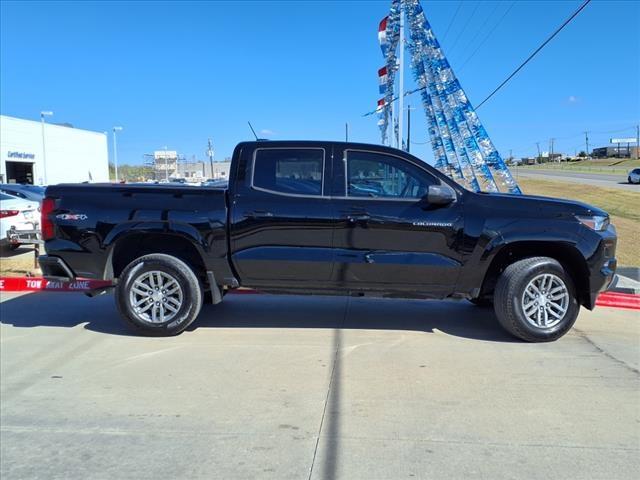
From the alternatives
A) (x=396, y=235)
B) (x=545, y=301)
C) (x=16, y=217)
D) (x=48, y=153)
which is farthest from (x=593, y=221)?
(x=48, y=153)

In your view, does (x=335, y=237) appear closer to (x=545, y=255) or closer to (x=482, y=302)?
(x=545, y=255)

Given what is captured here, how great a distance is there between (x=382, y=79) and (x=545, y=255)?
23092mm

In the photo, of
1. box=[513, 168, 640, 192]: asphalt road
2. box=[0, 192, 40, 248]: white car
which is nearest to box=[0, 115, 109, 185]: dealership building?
box=[0, 192, 40, 248]: white car

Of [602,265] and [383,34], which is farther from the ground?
[383,34]

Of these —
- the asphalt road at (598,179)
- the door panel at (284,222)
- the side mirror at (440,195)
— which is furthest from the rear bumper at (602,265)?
the asphalt road at (598,179)

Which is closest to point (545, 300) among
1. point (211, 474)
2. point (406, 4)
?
point (211, 474)

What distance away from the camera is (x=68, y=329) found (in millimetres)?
6059

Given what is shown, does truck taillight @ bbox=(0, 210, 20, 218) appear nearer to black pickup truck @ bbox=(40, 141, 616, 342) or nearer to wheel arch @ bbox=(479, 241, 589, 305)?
black pickup truck @ bbox=(40, 141, 616, 342)

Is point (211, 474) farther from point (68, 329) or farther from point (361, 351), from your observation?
point (68, 329)

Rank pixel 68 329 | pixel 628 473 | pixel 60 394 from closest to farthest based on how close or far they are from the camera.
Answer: pixel 628 473 < pixel 60 394 < pixel 68 329

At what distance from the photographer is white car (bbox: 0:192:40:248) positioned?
427 inches

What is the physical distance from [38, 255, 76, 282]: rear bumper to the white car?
5486mm

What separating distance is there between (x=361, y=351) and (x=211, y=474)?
91.9 inches

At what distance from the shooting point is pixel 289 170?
5.59 m
